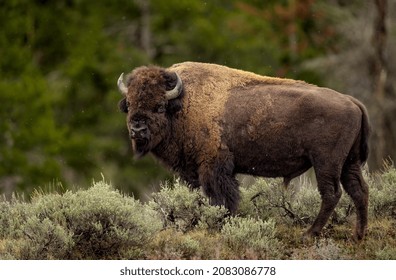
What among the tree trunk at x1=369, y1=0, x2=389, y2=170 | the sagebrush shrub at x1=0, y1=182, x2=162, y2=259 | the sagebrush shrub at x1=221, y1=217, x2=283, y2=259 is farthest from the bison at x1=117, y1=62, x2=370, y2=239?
the tree trunk at x1=369, y1=0, x2=389, y2=170

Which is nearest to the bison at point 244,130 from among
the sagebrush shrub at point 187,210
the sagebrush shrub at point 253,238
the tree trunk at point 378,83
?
the sagebrush shrub at point 187,210

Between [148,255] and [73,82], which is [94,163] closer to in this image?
[73,82]

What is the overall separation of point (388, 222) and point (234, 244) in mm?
1844

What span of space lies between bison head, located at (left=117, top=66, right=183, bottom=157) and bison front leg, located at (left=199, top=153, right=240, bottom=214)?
598mm

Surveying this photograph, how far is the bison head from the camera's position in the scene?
31.9ft

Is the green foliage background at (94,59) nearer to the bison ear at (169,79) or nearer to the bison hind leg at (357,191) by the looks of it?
the bison ear at (169,79)

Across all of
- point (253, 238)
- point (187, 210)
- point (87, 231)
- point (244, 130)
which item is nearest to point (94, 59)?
point (187, 210)

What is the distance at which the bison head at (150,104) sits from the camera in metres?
Answer: 9.72

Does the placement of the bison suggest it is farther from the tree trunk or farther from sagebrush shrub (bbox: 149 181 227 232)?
the tree trunk

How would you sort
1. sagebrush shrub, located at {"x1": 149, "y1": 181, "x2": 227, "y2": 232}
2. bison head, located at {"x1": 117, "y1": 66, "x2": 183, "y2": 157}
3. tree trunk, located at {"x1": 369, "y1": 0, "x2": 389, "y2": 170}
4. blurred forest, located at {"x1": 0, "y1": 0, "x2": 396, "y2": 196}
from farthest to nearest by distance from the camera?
blurred forest, located at {"x1": 0, "y1": 0, "x2": 396, "y2": 196}, tree trunk, located at {"x1": 369, "y1": 0, "x2": 389, "y2": 170}, bison head, located at {"x1": 117, "y1": 66, "x2": 183, "y2": 157}, sagebrush shrub, located at {"x1": 149, "y1": 181, "x2": 227, "y2": 232}

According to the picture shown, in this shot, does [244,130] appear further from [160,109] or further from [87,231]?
[87,231]

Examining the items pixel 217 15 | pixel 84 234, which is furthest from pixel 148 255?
pixel 217 15

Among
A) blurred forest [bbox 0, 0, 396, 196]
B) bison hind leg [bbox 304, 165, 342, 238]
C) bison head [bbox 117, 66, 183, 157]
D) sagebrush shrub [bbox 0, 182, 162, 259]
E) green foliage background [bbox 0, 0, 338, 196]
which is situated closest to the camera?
sagebrush shrub [bbox 0, 182, 162, 259]

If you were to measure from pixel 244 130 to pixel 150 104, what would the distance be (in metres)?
0.98
